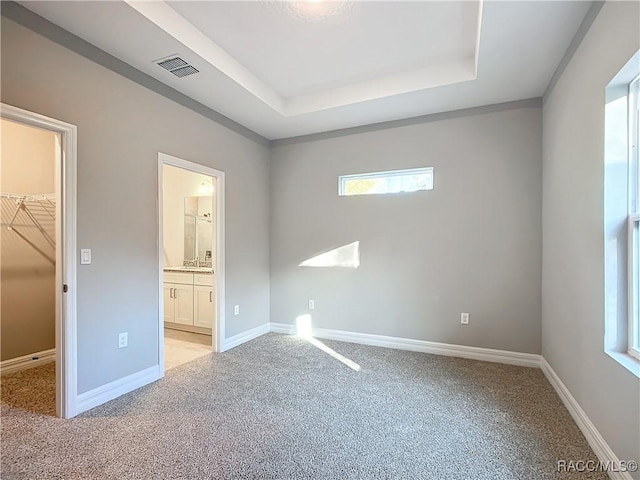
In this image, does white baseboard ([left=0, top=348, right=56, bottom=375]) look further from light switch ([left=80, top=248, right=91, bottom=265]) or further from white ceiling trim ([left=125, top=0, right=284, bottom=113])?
white ceiling trim ([left=125, top=0, right=284, bottom=113])

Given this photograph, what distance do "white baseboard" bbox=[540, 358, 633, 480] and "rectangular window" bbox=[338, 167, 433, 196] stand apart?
2.16 m

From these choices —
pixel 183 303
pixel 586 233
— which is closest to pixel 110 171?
pixel 183 303

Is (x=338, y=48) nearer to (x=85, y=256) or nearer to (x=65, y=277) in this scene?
(x=85, y=256)

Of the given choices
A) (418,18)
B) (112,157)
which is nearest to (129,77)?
(112,157)

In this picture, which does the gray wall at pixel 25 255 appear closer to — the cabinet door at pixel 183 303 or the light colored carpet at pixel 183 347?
the light colored carpet at pixel 183 347

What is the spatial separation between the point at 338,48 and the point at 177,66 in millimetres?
1326

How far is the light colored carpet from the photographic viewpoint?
133 inches

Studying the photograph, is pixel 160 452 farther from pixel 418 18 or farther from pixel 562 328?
pixel 418 18

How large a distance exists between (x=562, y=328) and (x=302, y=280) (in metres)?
2.79

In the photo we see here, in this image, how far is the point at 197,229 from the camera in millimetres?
5051

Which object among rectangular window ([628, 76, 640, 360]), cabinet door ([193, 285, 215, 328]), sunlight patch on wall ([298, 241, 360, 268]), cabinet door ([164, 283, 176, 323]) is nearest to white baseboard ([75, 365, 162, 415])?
cabinet door ([193, 285, 215, 328])

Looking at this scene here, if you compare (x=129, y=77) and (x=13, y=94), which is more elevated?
(x=129, y=77)

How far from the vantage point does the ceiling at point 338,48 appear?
2145mm

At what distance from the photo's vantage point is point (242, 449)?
191cm
